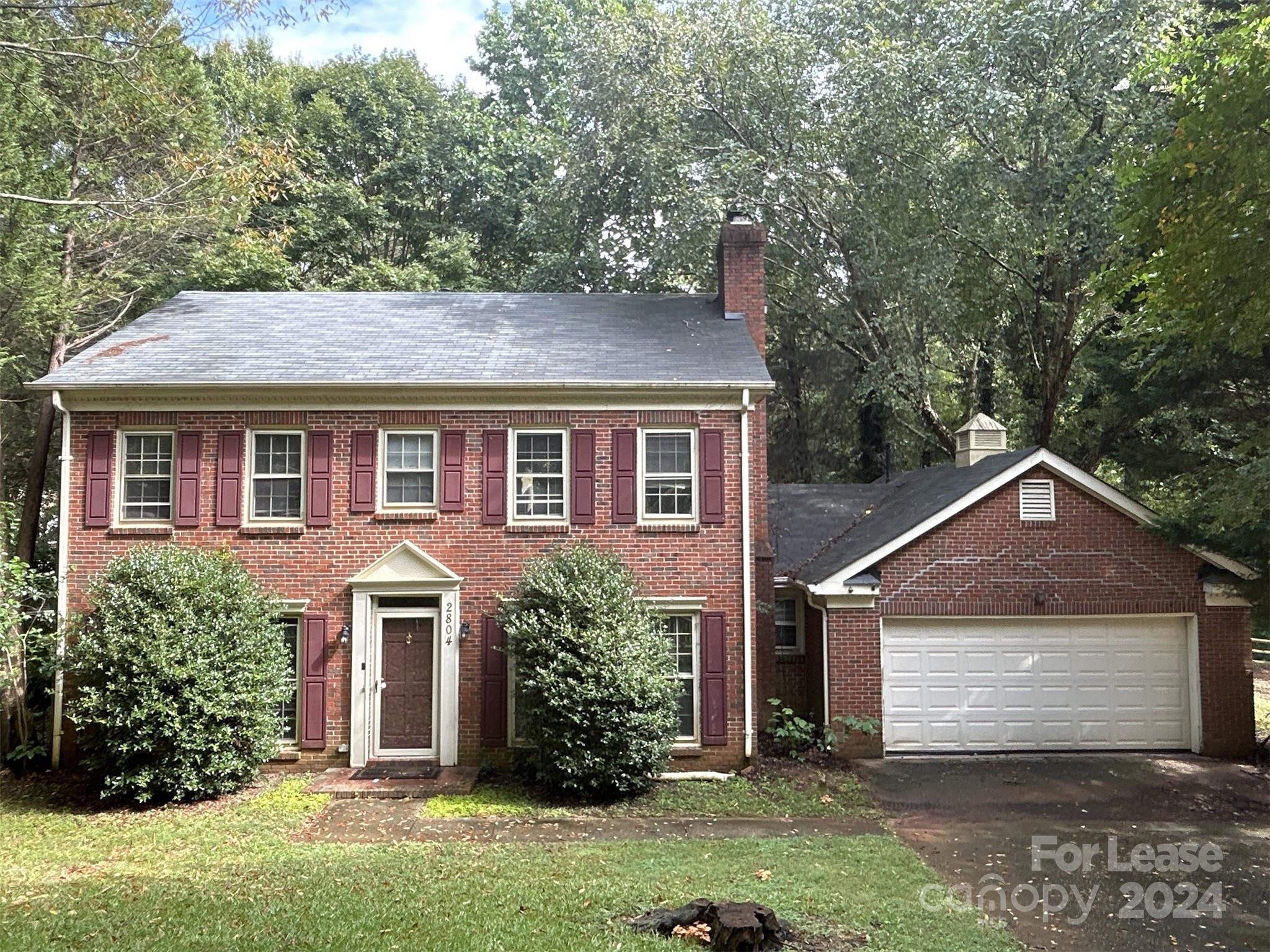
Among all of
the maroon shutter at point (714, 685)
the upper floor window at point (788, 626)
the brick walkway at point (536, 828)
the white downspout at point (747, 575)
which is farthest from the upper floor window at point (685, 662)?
the upper floor window at point (788, 626)

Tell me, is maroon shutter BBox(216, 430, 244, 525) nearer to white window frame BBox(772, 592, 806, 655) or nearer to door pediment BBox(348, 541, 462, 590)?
door pediment BBox(348, 541, 462, 590)

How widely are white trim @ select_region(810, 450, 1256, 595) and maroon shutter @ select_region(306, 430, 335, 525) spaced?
283 inches

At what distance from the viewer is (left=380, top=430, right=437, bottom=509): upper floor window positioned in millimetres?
12523

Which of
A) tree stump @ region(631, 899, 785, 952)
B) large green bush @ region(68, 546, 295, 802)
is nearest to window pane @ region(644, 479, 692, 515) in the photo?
large green bush @ region(68, 546, 295, 802)

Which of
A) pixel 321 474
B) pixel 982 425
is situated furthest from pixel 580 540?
pixel 982 425

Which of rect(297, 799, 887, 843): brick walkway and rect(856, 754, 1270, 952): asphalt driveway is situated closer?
rect(856, 754, 1270, 952): asphalt driveway

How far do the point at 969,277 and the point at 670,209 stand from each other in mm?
7638

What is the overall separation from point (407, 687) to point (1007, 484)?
367 inches

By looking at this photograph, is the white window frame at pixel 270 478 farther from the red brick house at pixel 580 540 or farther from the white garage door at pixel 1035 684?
the white garage door at pixel 1035 684

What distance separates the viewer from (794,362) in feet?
86.0

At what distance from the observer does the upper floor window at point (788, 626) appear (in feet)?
48.3

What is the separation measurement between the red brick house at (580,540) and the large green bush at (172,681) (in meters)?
0.93

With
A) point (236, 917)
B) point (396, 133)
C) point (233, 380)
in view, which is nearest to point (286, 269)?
point (396, 133)

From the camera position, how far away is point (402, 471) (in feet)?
41.1
